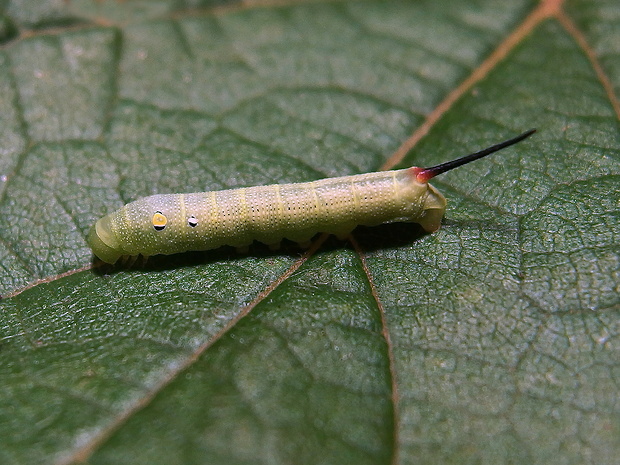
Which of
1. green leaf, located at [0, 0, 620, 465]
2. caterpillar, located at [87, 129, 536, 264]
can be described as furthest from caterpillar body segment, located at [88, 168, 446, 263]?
green leaf, located at [0, 0, 620, 465]

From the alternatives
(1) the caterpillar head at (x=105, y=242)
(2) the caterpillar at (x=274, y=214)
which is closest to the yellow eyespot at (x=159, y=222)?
(2) the caterpillar at (x=274, y=214)

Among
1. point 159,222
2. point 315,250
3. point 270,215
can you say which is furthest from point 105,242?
point 315,250

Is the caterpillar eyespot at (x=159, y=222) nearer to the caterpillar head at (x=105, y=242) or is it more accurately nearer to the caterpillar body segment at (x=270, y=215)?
the caterpillar body segment at (x=270, y=215)

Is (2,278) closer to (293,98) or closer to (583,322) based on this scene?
(293,98)

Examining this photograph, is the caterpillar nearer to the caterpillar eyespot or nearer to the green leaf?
the caterpillar eyespot

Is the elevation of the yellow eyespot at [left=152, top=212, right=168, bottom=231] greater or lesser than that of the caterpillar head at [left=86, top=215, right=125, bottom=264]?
greater

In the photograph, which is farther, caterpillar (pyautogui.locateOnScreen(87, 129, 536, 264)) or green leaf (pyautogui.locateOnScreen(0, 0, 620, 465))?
caterpillar (pyautogui.locateOnScreen(87, 129, 536, 264))

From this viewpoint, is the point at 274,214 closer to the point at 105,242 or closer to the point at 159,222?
the point at 159,222
